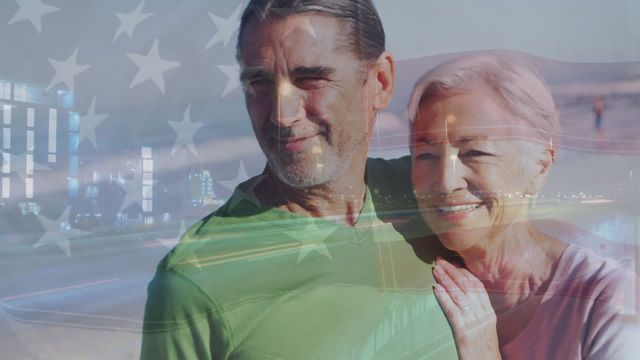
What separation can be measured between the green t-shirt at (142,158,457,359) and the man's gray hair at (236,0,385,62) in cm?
30

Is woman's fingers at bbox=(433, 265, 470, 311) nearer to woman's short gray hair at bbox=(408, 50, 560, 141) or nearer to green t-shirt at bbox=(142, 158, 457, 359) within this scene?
green t-shirt at bbox=(142, 158, 457, 359)

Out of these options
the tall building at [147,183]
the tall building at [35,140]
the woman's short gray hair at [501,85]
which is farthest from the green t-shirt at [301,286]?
the tall building at [35,140]

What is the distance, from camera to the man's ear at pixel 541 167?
5.00ft

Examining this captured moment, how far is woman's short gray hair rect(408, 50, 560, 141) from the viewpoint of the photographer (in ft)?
4.96

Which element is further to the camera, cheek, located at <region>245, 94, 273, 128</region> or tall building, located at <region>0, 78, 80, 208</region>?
cheek, located at <region>245, 94, 273, 128</region>

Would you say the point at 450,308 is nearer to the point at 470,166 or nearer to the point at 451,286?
the point at 451,286

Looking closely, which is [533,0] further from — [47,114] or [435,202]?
[47,114]

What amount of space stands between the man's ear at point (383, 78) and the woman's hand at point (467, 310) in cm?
45

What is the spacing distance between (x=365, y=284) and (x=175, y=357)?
502 millimetres

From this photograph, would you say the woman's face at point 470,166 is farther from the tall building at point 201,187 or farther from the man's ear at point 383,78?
the tall building at point 201,187

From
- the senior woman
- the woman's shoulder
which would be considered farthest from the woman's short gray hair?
the woman's shoulder

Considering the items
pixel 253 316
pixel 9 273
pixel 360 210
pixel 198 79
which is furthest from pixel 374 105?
pixel 9 273

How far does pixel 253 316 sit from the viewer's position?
4.75ft
